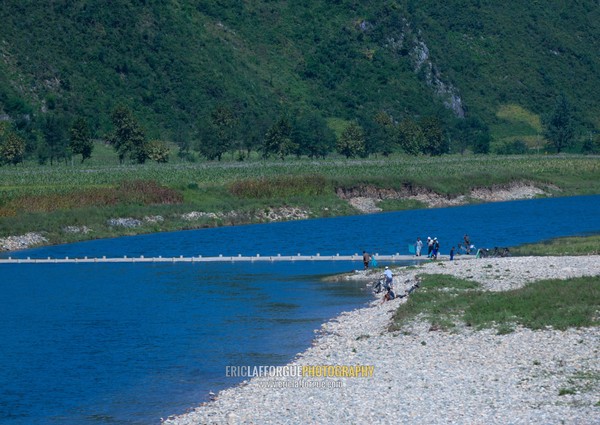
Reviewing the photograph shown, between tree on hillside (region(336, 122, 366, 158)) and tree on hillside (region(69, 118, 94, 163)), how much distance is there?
48848 millimetres

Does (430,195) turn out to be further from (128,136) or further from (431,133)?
A: (431,133)

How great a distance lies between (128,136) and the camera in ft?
499

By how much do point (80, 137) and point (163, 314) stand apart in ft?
326

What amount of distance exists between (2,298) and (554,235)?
46.0m

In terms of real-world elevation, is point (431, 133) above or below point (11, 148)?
below

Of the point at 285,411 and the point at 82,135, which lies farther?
the point at 82,135

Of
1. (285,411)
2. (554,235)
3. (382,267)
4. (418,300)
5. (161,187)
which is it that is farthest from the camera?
(161,187)

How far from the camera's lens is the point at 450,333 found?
136ft

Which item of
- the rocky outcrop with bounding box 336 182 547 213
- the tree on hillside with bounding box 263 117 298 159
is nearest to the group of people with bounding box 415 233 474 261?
the rocky outcrop with bounding box 336 182 547 213

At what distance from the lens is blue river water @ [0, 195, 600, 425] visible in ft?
122

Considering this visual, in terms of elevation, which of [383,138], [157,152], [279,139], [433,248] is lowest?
[433,248]

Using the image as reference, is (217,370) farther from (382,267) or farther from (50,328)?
(382,267)

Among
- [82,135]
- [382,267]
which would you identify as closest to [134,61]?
[82,135]

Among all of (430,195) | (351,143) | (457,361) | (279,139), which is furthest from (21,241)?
(351,143)
